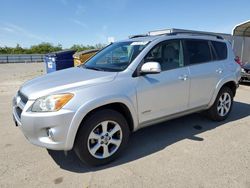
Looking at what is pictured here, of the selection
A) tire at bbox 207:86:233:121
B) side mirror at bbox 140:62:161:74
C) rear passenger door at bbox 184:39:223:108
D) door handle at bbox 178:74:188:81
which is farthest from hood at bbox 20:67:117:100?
tire at bbox 207:86:233:121

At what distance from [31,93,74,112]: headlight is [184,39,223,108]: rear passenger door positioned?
2.27 m

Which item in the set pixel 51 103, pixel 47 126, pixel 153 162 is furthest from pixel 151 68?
pixel 47 126

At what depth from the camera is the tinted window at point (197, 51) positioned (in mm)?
4191

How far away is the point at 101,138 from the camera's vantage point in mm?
3191

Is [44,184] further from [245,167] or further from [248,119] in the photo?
[248,119]

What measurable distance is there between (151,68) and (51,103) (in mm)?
1437

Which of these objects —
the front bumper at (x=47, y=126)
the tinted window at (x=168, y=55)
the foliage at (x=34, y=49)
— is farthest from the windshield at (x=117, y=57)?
the foliage at (x=34, y=49)

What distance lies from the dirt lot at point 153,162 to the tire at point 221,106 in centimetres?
32

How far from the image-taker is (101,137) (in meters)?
3.19

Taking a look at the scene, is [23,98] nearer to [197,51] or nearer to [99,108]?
[99,108]

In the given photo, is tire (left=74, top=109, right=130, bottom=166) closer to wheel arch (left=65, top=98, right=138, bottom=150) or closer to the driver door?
wheel arch (left=65, top=98, right=138, bottom=150)

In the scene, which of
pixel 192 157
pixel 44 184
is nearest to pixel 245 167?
pixel 192 157

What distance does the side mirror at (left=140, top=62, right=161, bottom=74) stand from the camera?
129 inches

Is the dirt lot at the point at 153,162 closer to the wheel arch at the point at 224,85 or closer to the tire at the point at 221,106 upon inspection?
the tire at the point at 221,106
